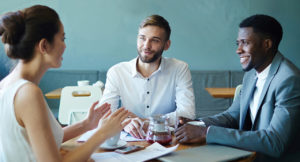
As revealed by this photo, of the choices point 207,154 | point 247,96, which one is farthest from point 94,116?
point 247,96

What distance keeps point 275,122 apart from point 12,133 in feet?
3.69

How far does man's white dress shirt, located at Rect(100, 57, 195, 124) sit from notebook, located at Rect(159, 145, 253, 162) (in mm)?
934

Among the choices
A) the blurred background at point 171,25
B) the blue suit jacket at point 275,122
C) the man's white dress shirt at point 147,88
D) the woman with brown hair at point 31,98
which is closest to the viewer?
the woman with brown hair at point 31,98

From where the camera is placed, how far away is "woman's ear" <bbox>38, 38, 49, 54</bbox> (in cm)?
116

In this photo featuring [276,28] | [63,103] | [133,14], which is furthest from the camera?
[133,14]

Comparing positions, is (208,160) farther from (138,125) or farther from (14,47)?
(14,47)

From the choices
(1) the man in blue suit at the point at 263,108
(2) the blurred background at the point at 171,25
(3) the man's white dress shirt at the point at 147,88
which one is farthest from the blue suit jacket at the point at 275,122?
(2) the blurred background at the point at 171,25

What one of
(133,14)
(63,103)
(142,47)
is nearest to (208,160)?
(142,47)

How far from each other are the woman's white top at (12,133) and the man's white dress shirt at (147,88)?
1154mm

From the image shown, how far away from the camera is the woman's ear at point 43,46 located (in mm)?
1163

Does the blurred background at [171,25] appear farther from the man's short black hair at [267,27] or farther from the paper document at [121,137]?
the paper document at [121,137]

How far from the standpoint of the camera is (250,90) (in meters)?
1.83

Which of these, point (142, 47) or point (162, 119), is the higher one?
point (142, 47)

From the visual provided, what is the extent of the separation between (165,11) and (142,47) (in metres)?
2.38
